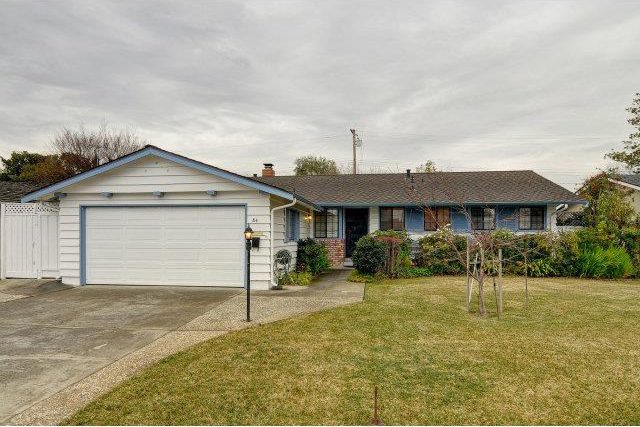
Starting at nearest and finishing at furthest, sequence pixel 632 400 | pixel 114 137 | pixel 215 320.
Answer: pixel 632 400, pixel 215 320, pixel 114 137

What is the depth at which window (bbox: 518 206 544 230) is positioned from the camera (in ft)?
54.2

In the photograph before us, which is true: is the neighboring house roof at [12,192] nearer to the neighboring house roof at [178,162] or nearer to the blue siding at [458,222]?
the neighboring house roof at [178,162]

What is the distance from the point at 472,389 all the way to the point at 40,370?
190 inches

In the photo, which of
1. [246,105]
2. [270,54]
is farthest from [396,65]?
[246,105]

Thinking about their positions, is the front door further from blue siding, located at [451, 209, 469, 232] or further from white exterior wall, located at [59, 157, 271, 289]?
white exterior wall, located at [59, 157, 271, 289]

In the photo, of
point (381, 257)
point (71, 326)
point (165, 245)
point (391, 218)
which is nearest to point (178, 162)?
point (165, 245)

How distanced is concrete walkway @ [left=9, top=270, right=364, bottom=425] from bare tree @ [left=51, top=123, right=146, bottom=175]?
1147 inches

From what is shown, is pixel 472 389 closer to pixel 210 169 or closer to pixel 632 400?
pixel 632 400

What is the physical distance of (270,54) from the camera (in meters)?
12.8

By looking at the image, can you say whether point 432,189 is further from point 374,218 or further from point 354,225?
point 354,225

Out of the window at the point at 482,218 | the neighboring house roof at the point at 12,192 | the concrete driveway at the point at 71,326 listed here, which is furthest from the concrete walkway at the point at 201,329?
the neighboring house roof at the point at 12,192

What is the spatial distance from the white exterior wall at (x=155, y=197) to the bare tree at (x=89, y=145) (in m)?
25.0

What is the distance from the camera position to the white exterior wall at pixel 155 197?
34.4ft

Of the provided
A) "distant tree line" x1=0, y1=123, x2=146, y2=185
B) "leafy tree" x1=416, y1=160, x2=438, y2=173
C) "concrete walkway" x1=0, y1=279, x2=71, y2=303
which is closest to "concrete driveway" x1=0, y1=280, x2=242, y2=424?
"concrete walkway" x1=0, y1=279, x2=71, y2=303
